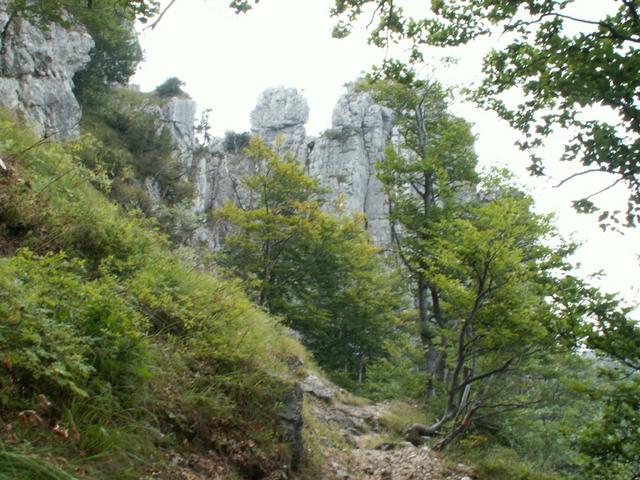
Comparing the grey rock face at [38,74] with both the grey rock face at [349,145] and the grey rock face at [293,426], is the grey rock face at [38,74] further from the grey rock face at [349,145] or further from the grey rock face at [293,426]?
the grey rock face at [349,145]

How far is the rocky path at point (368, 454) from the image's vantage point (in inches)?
255

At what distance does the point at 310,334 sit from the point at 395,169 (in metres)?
8.75

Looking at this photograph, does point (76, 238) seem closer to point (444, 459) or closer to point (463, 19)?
point (463, 19)

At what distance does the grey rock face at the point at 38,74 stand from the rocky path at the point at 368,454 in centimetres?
991

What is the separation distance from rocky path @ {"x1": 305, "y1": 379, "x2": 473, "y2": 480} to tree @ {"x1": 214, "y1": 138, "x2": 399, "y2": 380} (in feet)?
25.7

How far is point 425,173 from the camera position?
56.6 ft

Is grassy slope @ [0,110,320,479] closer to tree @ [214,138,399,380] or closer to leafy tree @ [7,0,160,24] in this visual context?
leafy tree @ [7,0,160,24]

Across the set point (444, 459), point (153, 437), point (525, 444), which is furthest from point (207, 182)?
point (153, 437)

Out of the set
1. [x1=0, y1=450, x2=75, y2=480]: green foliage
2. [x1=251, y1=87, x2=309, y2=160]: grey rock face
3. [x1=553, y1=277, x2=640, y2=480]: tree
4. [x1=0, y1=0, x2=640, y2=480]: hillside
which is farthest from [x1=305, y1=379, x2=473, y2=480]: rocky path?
[x1=251, y1=87, x2=309, y2=160]: grey rock face

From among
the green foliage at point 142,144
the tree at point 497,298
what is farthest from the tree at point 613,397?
the green foliage at point 142,144

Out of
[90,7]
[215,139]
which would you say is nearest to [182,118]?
[215,139]

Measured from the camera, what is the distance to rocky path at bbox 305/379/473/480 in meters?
6.46

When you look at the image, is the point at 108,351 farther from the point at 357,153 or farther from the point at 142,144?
the point at 357,153

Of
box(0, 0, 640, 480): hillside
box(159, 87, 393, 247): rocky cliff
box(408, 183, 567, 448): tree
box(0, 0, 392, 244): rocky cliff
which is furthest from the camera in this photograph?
box(159, 87, 393, 247): rocky cliff
